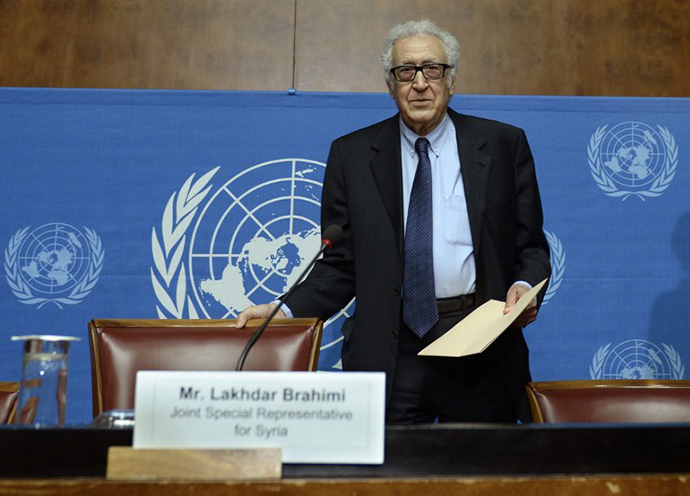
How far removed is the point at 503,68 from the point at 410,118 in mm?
1078

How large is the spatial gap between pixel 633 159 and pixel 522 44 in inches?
24.6

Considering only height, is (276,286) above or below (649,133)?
below

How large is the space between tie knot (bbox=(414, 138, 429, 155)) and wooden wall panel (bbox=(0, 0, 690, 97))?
93 cm

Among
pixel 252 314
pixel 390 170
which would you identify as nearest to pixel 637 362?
pixel 390 170

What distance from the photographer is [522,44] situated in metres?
A: 3.03

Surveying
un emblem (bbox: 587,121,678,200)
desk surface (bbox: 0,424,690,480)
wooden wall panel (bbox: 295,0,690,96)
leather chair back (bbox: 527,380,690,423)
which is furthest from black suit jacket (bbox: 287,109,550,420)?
desk surface (bbox: 0,424,690,480)

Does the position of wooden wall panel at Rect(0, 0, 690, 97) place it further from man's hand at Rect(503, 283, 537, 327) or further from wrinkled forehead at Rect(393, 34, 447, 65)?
man's hand at Rect(503, 283, 537, 327)

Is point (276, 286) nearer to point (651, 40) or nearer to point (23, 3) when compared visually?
point (23, 3)

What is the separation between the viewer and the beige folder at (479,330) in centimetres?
154

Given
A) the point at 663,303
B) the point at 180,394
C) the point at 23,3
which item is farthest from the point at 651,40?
the point at 180,394

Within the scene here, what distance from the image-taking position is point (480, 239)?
1.98 meters

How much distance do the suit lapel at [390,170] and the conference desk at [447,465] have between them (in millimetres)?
1156

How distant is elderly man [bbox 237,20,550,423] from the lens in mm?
1918

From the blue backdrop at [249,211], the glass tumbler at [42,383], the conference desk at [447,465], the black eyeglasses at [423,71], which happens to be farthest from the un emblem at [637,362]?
the glass tumbler at [42,383]
